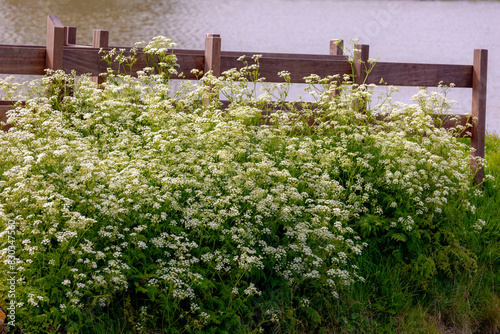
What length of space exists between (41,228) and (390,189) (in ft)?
10.7

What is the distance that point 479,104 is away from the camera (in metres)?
7.75

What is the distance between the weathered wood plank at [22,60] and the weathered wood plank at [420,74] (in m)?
4.22

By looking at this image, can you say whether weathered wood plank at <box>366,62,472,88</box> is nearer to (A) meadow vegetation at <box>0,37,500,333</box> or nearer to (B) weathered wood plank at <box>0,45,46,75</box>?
(A) meadow vegetation at <box>0,37,500,333</box>

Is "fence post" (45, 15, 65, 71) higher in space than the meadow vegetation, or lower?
higher

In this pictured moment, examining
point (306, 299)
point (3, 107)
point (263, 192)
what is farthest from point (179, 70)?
point (306, 299)

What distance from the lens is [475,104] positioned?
7777 mm

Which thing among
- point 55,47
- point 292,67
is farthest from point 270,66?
point 55,47

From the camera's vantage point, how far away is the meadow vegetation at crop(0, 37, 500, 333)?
3.88 meters

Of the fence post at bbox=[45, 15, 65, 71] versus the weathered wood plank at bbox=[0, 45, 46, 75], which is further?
the fence post at bbox=[45, 15, 65, 71]

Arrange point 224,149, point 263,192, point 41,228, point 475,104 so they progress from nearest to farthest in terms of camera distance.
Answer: point 41,228, point 263,192, point 224,149, point 475,104

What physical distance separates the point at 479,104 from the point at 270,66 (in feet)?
10.1

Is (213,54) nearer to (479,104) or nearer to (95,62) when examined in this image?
(95,62)

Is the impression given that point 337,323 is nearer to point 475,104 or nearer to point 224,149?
point 224,149

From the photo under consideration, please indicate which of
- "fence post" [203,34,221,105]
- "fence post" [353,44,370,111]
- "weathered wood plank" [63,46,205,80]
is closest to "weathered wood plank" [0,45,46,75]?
"weathered wood plank" [63,46,205,80]
